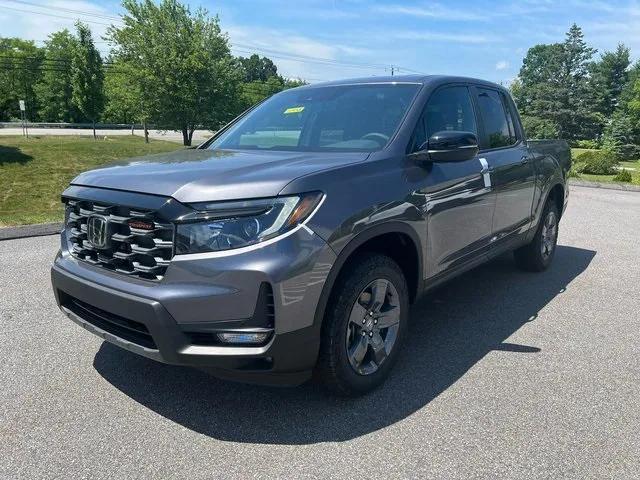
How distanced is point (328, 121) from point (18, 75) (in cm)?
7049

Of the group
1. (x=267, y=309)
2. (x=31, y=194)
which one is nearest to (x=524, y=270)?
(x=267, y=309)

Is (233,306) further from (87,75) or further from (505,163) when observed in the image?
(87,75)

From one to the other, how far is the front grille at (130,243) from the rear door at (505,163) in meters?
2.68

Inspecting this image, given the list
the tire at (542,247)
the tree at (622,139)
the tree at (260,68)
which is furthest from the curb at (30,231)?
the tree at (260,68)

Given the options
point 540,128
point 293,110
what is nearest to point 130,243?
point 293,110

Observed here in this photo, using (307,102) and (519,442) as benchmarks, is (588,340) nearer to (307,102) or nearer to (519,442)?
(519,442)

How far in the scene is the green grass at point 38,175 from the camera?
10305mm

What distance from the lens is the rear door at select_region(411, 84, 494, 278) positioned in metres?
3.48

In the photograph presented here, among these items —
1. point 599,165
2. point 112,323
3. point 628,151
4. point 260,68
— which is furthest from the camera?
point 260,68

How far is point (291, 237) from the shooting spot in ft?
8.19

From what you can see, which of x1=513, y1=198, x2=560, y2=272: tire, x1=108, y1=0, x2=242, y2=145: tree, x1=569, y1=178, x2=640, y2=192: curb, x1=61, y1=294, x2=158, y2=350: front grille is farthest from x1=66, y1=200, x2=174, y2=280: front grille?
x1=108, y1=0, x2=242, y2=145: tree

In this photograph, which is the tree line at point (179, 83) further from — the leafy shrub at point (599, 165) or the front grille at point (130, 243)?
the front grille at point (130, 243)

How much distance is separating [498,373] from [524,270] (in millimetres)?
2745

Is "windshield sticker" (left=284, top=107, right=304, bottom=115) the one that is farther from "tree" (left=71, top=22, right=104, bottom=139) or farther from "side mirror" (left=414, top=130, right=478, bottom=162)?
"tree" (left=71, top=22, right=104, bottom=139)
